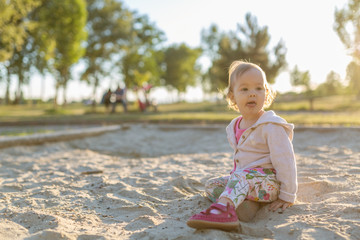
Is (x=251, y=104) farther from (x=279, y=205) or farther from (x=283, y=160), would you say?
(x=279, y=205)

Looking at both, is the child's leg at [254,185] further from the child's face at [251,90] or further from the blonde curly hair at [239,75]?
the blonde curly hair at [239,75]

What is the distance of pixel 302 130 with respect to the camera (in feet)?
20.2

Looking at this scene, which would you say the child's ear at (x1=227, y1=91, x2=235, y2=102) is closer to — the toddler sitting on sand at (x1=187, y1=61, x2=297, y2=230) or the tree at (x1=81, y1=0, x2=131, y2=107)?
the toddler sitting on sand at (x1=187, y1=61, x2=297, y2=230)

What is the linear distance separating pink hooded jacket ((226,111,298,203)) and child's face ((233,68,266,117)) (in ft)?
0.35

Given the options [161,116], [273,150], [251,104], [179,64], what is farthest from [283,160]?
[179,64]

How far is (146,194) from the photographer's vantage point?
282cm

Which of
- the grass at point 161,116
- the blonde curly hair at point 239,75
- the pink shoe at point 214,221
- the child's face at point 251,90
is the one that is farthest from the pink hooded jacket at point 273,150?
the grass at point 161,116

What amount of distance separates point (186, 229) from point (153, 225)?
9.7 inches

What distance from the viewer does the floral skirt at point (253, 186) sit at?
2.14 m

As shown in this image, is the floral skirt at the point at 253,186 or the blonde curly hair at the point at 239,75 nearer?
the floral skirt at the point at 253,186

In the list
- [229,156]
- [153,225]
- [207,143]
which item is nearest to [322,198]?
[153,225]

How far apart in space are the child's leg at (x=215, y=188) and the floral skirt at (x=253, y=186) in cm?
22

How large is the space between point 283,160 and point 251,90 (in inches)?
21.8

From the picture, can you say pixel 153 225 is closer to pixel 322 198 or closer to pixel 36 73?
pixel 322 198
